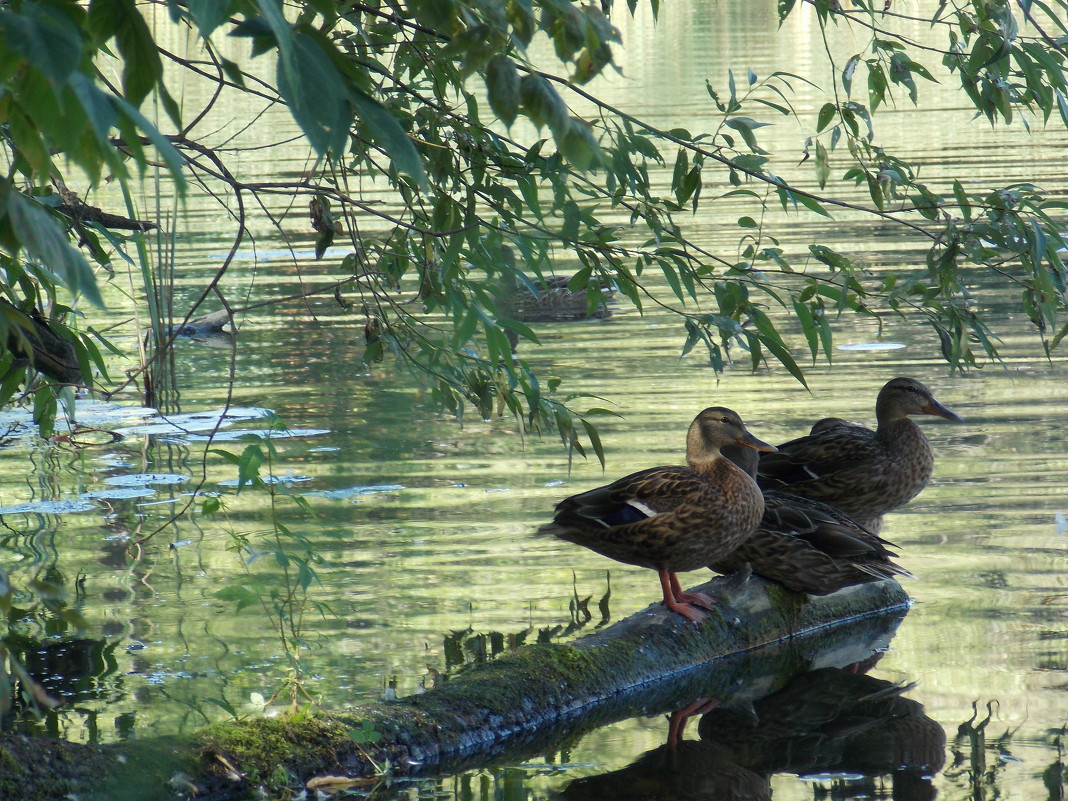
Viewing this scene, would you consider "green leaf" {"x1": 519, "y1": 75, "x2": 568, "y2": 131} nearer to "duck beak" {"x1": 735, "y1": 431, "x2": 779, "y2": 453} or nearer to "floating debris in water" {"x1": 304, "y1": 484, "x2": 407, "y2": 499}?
"duck beak" {"x1": 735, "y1": 431, "x2": 779, "y2": 453}

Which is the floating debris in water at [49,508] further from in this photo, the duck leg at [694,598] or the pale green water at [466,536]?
the duck leg at [694,598]

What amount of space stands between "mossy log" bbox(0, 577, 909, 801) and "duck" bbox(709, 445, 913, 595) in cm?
11

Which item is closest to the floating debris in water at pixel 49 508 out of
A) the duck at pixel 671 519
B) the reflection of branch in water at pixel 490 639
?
the reflection of branch in water at pixel 490 639

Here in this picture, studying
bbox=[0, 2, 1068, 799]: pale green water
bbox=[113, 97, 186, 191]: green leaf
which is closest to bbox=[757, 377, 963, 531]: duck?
bbox=[0, 2, 1068, 799]: pale green water

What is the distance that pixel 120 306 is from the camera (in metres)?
14.0

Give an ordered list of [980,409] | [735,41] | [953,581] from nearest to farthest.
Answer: [953,581], [980,409], [735,41]

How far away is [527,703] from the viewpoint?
4652 millimetres

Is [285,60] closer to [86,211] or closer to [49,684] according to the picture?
[86,211]

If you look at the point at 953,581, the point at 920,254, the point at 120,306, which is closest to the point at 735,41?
the point at 920,254

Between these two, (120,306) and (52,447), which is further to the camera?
(120,306)

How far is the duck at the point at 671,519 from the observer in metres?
5.30

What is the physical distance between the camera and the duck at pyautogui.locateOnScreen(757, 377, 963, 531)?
6797mm

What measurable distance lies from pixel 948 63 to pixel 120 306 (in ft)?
35.7

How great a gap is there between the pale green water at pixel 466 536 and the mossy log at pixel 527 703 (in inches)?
6.5
